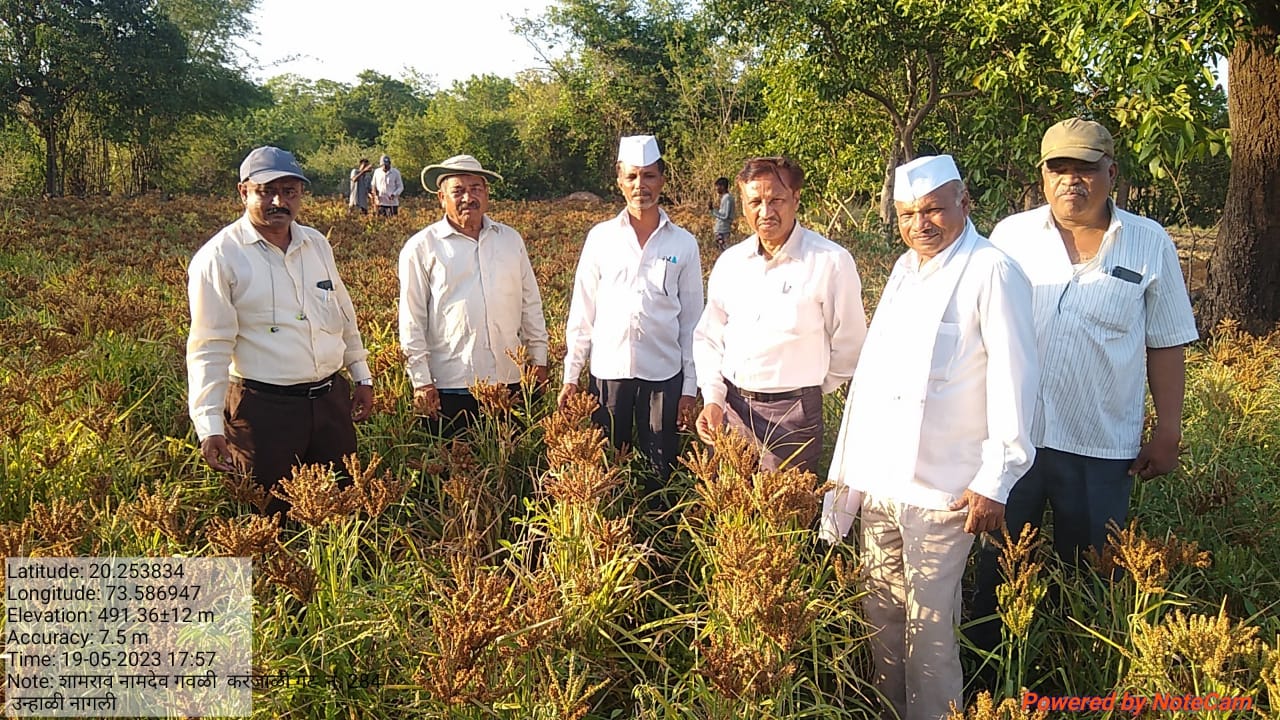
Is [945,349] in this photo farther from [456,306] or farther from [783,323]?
[456,306]

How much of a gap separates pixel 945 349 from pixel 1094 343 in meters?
0.69

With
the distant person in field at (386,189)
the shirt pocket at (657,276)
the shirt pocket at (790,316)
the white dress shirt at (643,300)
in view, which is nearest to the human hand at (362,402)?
the white dress shirt at (643,300)

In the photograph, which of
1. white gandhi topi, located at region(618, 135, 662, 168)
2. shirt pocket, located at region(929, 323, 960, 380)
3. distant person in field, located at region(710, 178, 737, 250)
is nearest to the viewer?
shirt pocket, located at region(929, 323, 960, 380)

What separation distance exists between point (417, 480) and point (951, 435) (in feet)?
7.60

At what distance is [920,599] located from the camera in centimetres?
237

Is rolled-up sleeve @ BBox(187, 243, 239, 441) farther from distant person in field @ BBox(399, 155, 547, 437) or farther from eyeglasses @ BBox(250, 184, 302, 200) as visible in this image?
distant person in field @ BBox(399, 155, 547, 437)

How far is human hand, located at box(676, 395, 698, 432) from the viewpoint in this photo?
11.4 feet

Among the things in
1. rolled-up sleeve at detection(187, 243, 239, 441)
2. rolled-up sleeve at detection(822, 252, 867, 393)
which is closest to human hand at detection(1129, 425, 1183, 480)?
rolled-up sleeve at detection(822, 252, 867, 393)

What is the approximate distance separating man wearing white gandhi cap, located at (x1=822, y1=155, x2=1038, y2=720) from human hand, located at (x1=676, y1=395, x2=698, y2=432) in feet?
3.61

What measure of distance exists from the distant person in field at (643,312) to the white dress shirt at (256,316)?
39.9 inches

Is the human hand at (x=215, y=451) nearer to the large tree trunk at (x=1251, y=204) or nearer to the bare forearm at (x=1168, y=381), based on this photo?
the bare forearm at (x=1168, y=381)

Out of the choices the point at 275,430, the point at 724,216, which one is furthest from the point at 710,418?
the point at 724,216

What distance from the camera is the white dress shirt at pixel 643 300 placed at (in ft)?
11.2

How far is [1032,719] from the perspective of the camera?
76.2 inches
